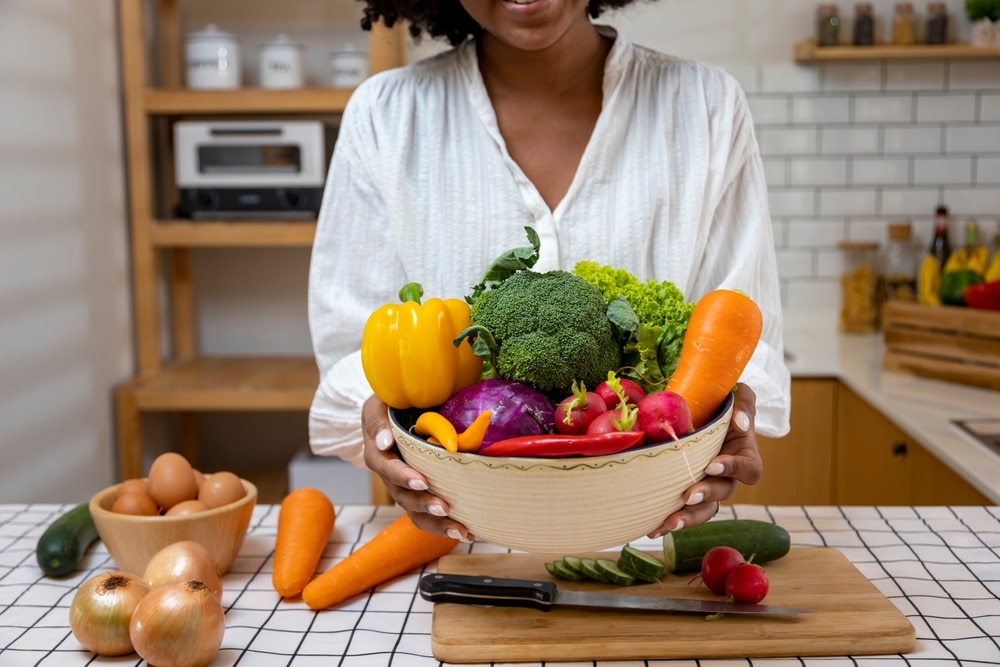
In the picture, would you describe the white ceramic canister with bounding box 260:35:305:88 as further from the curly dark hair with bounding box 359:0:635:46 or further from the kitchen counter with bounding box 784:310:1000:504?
the kitchen counter with bounding box 784:310:1000:504

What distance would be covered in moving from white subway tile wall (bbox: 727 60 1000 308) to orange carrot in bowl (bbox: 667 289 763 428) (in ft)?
6.75

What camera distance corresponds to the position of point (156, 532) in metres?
1.02

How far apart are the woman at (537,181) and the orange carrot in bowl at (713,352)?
391 mm

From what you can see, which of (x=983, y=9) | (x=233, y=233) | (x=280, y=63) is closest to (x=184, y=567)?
(x=233, y=233)

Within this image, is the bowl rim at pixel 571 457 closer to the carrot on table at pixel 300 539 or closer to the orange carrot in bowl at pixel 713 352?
the orange carrot in bowl at pixel 713 352

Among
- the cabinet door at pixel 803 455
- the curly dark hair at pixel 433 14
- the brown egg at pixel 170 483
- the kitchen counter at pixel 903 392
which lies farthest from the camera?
the cabinet door at pixel 803 455

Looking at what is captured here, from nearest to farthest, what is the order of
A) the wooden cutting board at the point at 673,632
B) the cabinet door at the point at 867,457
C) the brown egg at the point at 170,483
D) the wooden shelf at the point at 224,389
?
the wooden cutting board at the point at 673,632 < the brown egg at the point at 170,483 < the cabinet door at the point at 867,457 < the wooden shelf at the point at 224,389

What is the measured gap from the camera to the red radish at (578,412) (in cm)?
80

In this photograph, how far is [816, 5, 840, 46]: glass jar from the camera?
8.76ft

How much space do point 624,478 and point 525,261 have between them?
256mm

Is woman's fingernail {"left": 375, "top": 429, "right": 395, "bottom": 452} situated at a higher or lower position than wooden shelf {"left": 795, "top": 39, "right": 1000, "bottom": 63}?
lower

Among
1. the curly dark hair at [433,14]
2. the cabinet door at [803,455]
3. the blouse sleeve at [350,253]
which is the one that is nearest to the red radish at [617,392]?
the blouse sleeve at [350,253]

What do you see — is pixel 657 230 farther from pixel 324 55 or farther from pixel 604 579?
pixel 324 55

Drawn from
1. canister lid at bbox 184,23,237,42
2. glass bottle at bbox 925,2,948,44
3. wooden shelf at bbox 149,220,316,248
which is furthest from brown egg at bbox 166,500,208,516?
glass bottle at bbox 925,2,948,44
